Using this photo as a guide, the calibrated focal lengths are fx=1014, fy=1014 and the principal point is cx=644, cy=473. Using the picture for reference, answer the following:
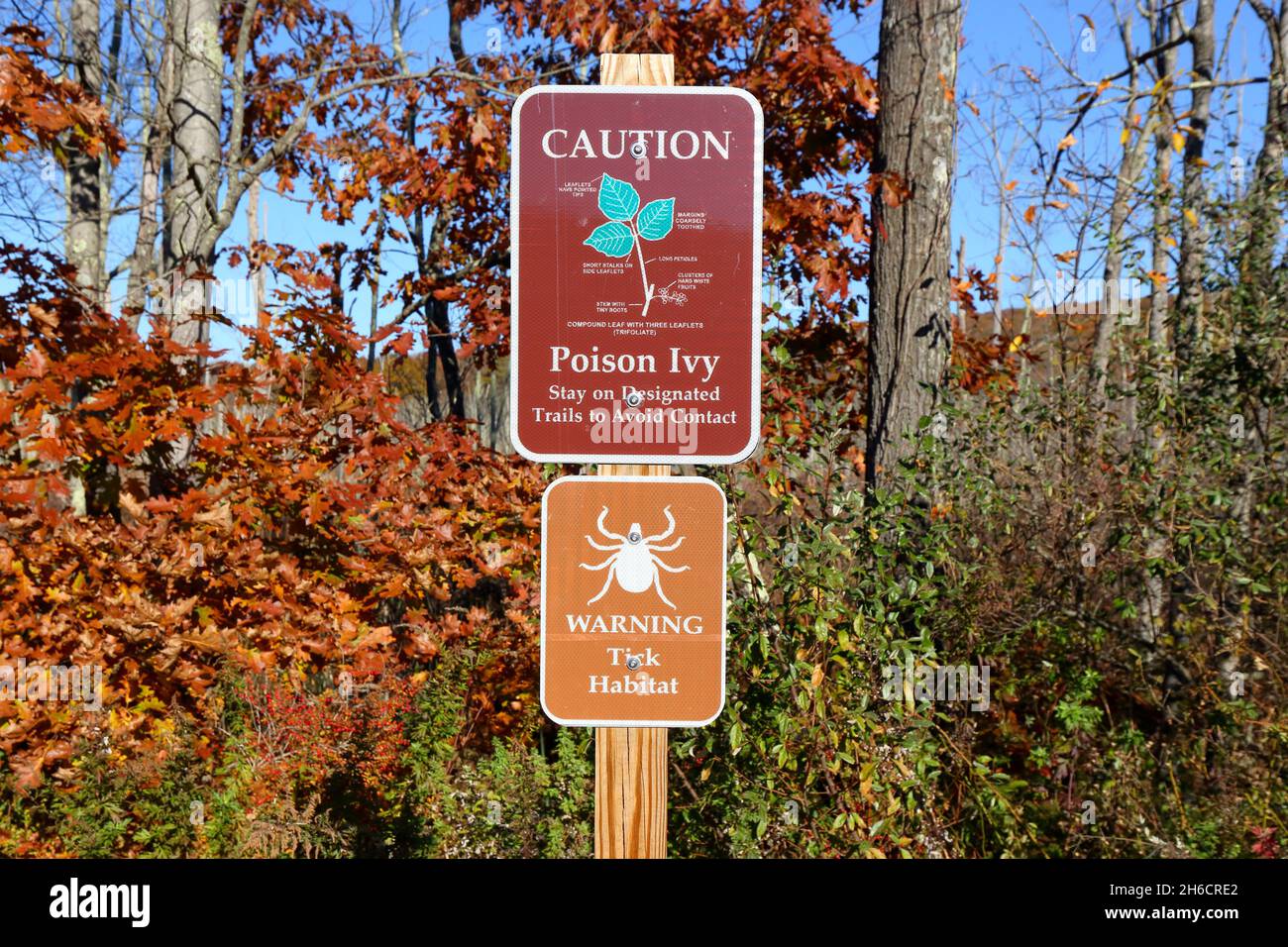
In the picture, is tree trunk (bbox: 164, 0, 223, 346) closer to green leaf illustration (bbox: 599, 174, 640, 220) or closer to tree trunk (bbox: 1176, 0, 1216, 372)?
green leaf illustration (bbox: 599, 174, 640, 220)

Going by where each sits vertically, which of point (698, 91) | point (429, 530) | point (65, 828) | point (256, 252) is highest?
point (256, 252)

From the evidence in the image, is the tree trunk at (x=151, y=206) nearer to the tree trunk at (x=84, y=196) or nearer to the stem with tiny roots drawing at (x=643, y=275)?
the tree trunk at (x=84, y=196)

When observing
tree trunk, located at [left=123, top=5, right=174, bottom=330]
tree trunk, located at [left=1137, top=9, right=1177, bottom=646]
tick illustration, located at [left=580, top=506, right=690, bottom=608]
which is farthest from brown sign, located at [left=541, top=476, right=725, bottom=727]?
tree trunk, located at [left=123, top=5, right=174, bottom=330]

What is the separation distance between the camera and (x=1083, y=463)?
4375mm

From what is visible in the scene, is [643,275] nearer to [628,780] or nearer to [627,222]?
[627,222]

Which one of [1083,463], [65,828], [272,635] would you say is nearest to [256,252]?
[272,635]

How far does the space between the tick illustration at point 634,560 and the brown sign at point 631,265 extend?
16 centimetres

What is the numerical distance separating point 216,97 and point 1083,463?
214 inches

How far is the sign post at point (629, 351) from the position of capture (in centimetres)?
220

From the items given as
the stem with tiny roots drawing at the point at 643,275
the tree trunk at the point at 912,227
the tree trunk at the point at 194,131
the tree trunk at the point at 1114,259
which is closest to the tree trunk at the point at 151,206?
the tree trunk at the point at 194,131

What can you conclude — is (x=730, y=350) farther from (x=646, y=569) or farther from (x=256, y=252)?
(x=256, y=252)

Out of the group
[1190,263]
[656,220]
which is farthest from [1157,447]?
[656,220]

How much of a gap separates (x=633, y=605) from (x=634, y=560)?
0.10 meters

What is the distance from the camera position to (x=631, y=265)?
2191mm
